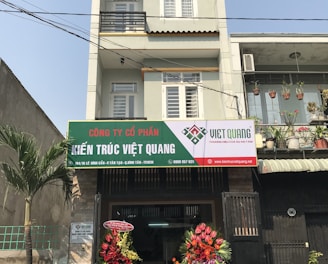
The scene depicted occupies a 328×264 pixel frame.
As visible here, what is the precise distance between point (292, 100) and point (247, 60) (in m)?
2.31

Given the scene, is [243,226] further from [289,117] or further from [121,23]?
[121,23]

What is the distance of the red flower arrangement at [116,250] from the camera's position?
8125 mm

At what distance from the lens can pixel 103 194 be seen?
9.36 meters

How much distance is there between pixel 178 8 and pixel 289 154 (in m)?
6.21

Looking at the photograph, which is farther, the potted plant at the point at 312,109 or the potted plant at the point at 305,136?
the potted plant at the point at 312,109

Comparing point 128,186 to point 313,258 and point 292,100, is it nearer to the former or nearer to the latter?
point 313,258

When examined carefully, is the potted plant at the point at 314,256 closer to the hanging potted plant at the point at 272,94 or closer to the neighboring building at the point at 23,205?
the hanging potted plant at the point at 272,94

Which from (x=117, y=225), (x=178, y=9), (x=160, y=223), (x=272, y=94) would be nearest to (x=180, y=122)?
(x=117, y=225)

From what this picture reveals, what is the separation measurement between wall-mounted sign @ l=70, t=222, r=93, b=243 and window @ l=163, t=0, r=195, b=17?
7.43 m

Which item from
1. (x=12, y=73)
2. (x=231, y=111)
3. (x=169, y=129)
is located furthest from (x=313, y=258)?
(x=12, y=73)

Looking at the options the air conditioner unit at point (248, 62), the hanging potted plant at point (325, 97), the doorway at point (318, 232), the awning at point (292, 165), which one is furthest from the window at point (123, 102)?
the doorway at point (318, 232)

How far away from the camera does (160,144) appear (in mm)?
8805

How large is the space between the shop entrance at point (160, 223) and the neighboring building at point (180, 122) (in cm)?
3

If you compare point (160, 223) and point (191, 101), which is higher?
point (191, 101)
